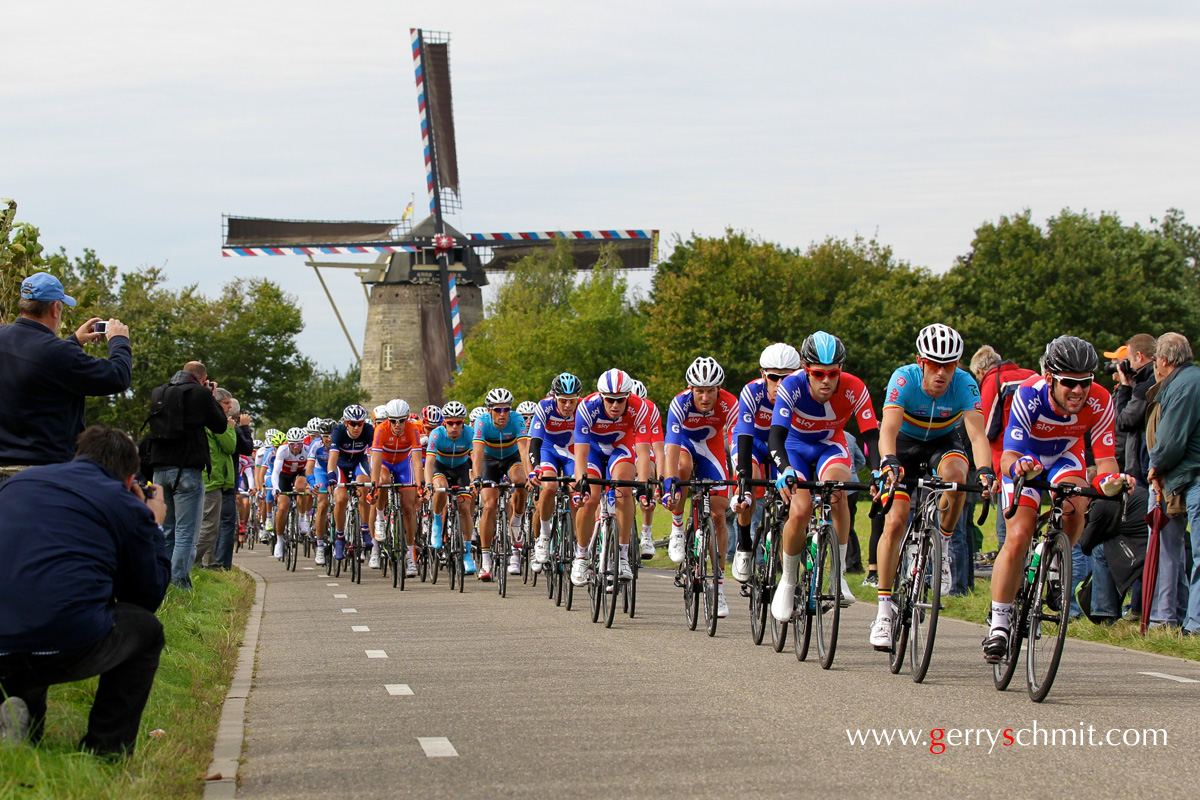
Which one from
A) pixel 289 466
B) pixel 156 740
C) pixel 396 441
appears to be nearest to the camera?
pixel 156 740

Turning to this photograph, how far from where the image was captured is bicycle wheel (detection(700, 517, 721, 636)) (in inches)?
451

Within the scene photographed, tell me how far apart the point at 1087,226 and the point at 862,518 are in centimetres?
3959

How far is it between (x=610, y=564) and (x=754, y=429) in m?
1.88

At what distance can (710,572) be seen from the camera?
1174 centimetres

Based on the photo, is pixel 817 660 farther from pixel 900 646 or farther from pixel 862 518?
pixel 862 518

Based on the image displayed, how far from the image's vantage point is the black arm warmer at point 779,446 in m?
9.74

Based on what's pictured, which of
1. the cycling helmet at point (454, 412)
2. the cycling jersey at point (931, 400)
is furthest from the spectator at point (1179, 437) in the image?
the cycling helmet at point (454, 412)

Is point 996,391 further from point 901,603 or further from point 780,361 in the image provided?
point 901,603

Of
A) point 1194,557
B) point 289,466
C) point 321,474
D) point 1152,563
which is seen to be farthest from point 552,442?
point 289,466

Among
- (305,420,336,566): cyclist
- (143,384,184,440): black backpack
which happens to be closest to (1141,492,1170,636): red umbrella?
(143,384,184,440): black backpack

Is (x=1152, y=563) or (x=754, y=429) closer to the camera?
(x=1152, y=563)

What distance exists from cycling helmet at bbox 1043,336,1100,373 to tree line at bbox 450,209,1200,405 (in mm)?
47976

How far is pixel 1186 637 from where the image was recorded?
10461 mm

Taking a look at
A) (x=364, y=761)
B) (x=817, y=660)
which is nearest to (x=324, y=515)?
(x=817, y=660)
